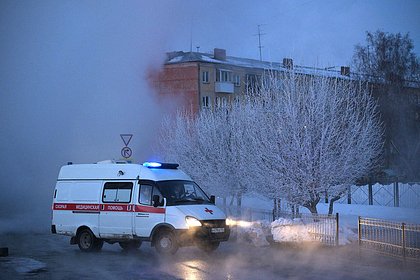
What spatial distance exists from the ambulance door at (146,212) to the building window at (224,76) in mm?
38989

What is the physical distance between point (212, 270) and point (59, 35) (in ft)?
37.7

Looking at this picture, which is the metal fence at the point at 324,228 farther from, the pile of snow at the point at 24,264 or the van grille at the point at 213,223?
the pile of snow at the point at 24,264

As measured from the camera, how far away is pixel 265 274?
12.3 metres

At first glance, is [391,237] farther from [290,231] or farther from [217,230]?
[217,230]

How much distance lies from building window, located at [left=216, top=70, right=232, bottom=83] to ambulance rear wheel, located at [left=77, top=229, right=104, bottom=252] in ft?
126

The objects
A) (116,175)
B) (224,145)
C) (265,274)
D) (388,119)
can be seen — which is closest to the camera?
(265,274)

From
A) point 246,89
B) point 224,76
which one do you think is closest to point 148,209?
point 246,89

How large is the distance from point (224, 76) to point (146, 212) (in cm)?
4015

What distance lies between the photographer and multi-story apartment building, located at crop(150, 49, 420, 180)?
3381cm

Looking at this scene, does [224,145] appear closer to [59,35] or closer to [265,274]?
[59,35]

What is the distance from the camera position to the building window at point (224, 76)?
5481 cm

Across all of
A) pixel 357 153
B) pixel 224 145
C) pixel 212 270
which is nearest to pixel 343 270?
pixel 212 270

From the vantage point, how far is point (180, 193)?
16.4 meters

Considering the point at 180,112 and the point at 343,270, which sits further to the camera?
the point at 180,112
